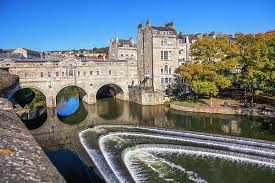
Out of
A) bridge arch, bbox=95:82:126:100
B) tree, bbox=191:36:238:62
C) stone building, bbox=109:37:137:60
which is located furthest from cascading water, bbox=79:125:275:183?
stone building, bbox=109:37:137:60

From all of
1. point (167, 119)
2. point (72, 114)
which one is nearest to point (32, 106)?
point (72, 114)

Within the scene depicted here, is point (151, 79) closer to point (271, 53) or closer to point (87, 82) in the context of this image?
point (87, 82)

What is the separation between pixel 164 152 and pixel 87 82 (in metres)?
33.7

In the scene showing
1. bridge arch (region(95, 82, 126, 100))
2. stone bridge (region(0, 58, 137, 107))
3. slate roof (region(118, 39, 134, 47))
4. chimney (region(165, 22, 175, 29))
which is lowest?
A: bridge arch (region(95, 82, 126, 100))

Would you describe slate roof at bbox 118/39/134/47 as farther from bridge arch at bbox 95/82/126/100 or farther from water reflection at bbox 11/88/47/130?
water reflection at bbox 11/88/47/130

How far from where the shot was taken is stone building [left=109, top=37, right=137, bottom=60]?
75188mm

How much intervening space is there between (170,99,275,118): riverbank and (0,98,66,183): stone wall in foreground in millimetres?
34836

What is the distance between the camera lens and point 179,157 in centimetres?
2444

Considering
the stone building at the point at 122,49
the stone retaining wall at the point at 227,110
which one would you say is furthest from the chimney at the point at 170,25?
the stone retaining wall at the point at 227,110

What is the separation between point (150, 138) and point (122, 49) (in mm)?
48176

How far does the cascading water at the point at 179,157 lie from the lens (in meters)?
20.9

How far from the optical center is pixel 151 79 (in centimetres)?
5950

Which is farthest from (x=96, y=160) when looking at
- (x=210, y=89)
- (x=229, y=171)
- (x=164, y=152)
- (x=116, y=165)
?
(x=210, y=89)

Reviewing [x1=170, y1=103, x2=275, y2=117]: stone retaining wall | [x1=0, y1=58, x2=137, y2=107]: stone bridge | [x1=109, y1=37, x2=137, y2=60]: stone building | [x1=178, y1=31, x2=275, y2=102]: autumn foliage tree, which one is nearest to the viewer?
[x1=170, y1=103, x2=275, y2=117]: stone retaining wall
